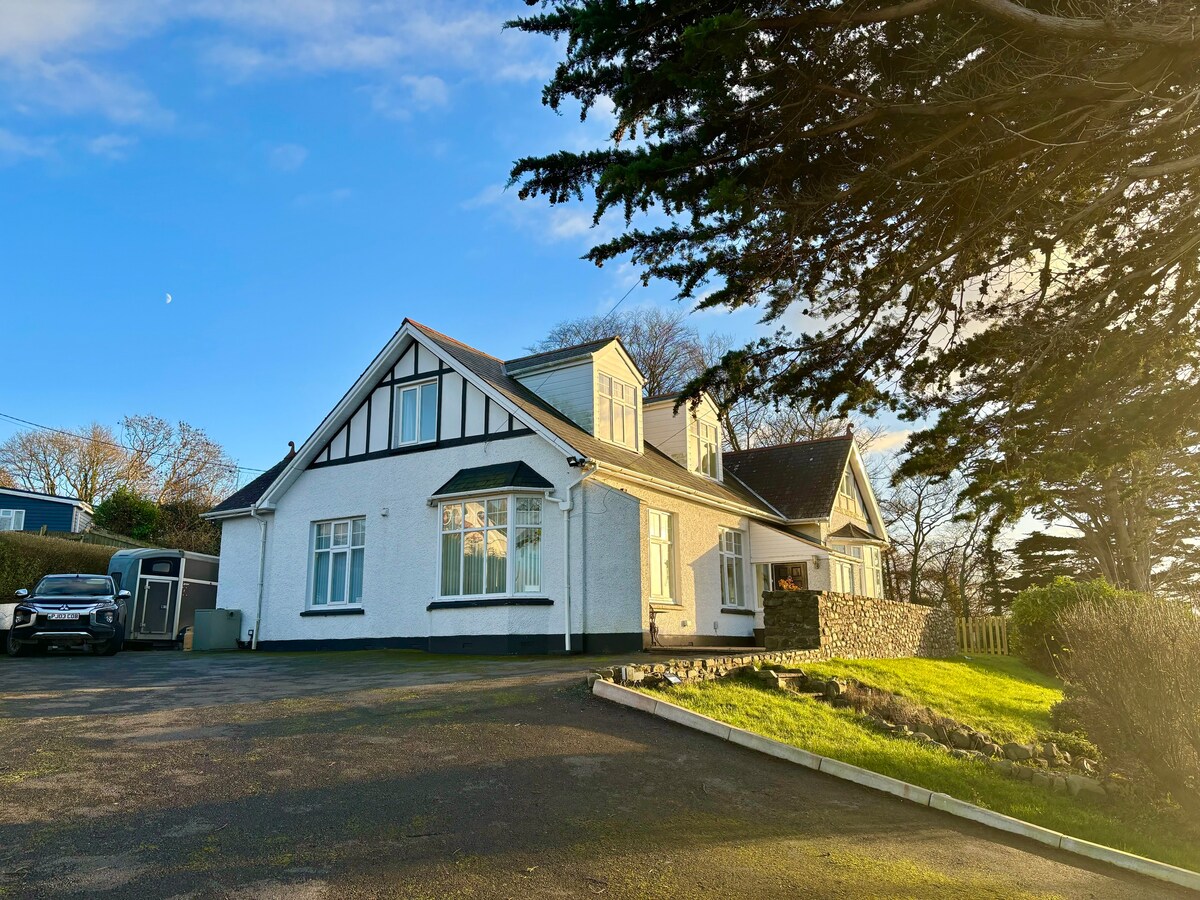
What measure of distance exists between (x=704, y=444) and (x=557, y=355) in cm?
615

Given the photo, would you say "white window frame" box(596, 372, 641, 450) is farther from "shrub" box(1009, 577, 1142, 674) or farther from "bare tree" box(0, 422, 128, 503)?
"bare tree" box(0, 422, 128, 503)

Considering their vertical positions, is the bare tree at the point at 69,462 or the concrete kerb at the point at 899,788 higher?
the bare tree at the point at 69,462

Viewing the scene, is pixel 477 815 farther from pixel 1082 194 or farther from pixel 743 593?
pixel 743 593

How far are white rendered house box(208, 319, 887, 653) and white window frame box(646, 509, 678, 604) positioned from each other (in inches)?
2.2

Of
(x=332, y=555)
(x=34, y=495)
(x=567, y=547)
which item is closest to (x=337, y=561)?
(x=332, y=555)

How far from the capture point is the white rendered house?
17609mm

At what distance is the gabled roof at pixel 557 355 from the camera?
21094 millimetres

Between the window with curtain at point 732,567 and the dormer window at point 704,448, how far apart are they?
8.07 feet

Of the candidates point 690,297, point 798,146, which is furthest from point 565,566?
point 798,146

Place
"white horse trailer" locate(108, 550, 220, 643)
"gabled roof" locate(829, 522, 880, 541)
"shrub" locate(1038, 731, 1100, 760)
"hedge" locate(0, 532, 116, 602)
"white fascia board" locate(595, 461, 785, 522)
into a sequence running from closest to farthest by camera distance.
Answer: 1. "shrub" locate(1038, 731, 1100, 760)
2. "white fascia board" locate(595, 461, 785, 522)
3. "hedge" locate(0, 532, 116, 602)
4. "white horse trailer" locate(108, 550, 220, 643)
5. "gabled roof" locate(829, 522, 880, 541)

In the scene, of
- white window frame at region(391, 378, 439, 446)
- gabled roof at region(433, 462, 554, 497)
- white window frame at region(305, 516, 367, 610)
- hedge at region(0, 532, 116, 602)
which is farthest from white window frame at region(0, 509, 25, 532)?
gabled roof at region(433, 462, 554, 497)

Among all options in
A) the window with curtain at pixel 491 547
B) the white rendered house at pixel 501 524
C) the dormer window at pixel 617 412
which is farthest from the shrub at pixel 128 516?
the dormer window at pixel 617 412

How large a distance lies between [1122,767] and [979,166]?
6.75 meters

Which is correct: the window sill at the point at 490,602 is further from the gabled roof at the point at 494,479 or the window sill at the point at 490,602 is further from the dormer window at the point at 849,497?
the dormer window at the point at 849,497
